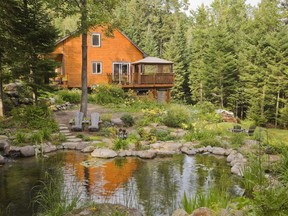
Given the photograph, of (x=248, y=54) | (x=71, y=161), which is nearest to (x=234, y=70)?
(x=248, y=54)

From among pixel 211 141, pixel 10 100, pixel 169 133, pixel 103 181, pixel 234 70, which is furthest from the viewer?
pixel 234 70

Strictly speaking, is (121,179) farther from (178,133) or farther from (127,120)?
(127,120)

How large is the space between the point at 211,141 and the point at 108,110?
940 cm

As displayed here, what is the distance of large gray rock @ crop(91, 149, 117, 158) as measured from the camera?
12.1 metres

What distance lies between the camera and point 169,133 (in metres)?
15.1

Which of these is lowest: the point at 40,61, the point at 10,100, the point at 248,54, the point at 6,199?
the point at 6,199

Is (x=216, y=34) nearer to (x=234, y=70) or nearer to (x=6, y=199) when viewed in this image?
(x=234, y=70)

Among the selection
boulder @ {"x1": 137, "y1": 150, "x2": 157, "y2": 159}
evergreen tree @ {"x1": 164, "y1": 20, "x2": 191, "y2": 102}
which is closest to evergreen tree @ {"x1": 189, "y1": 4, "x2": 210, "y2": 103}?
evergreen tree @ {"x1": 164, "y1": 20, "x2": 191, "y2": 102}

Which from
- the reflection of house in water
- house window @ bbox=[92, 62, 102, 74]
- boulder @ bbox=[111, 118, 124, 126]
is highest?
house window @ bbox=[92, 62, 102, 74]

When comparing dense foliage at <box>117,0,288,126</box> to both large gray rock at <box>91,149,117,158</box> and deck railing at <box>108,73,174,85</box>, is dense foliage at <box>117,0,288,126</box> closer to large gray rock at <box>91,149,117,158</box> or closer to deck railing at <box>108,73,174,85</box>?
deck railing at <box>108,73,174,85</box>

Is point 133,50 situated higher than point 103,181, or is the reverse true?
point 133,50

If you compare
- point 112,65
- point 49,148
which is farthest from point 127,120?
point 112,65

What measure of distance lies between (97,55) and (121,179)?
21618mm

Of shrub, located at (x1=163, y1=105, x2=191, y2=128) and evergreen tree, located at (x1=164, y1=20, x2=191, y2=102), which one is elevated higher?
evergreen tree, located at (x1=164, y1=20, x2=191, y2=102)
